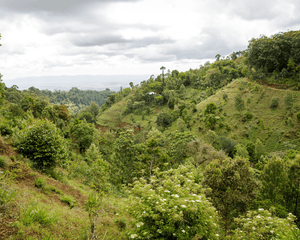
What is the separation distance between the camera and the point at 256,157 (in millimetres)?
30828

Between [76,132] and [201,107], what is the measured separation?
37811mm

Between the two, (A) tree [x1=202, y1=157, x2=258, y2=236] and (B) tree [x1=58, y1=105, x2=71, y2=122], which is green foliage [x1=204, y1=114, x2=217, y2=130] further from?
(B) tree [x1=58, y1=105, x2=71, y2=122]

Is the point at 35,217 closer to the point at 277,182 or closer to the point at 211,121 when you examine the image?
the point at 277,182

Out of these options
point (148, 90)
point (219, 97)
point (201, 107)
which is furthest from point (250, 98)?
point (148, 90)

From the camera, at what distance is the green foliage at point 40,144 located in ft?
25.2

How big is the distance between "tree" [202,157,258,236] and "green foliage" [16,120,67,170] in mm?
8934

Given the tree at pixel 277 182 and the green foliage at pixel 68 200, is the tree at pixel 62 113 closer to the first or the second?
the green foliage at pixel 68 200

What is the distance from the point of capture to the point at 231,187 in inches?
388

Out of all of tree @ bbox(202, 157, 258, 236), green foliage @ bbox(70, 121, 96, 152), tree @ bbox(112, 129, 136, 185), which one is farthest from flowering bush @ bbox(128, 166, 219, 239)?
Answer: green foliage @ bbox(70, 121, 96, 152)

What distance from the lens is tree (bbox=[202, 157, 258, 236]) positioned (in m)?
9.75

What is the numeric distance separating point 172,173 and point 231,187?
4924 millimetres

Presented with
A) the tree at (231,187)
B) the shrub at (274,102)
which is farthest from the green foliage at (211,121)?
the tree at (231,187)

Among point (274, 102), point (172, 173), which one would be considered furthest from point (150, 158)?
point (274, 102)

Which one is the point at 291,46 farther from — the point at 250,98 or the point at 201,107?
the point at 201,107
